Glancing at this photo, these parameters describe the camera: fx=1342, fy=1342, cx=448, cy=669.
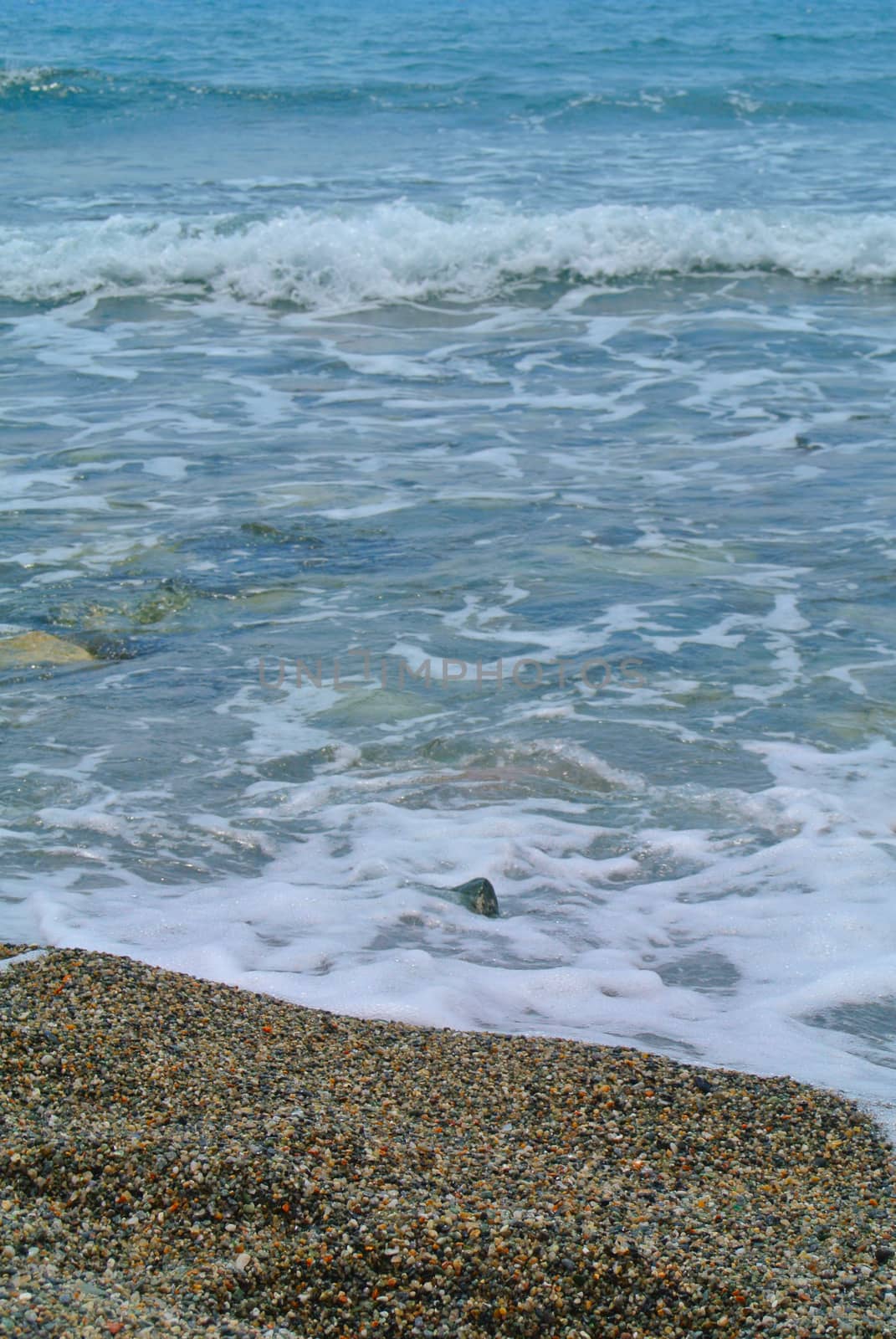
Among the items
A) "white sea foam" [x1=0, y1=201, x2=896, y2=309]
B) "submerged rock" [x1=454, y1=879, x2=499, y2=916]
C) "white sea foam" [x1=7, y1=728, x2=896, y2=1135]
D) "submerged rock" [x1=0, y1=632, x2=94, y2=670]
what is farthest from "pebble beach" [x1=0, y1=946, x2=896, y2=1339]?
"white sea foam" [x1=0, y1=201, x2=896, y2=309]

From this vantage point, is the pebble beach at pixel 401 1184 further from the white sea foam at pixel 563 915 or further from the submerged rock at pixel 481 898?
the submerged rock at pixel 481 898

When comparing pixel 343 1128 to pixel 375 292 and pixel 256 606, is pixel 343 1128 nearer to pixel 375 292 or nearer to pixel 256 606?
pixel 256 606

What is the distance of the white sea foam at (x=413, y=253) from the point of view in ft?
39.6

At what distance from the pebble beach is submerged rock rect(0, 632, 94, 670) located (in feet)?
7.49

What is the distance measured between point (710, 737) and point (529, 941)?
4.74 ft

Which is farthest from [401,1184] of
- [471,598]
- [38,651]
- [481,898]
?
[471,598]

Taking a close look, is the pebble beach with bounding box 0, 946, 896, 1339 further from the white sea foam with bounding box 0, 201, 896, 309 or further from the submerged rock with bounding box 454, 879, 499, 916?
the white sea foam with bounding box 0, 201, 896, 309

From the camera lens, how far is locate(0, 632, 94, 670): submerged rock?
5.16m

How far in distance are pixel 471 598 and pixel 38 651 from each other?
6.06 ft

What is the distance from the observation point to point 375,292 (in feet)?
39.5

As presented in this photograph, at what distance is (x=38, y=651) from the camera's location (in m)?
5.23

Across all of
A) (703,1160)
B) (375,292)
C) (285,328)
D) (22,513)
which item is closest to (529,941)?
(703,1160)

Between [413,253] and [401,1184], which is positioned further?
[413,253]

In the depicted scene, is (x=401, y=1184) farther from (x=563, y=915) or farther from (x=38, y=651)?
(x=38, y=651)
